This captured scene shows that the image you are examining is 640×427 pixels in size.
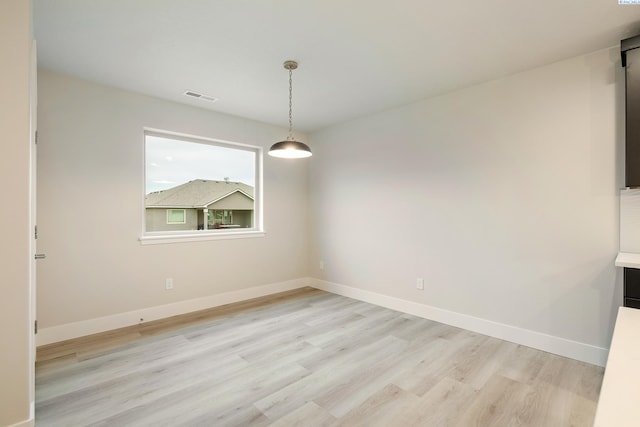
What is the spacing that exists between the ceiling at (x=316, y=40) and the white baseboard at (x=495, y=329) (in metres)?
2.54

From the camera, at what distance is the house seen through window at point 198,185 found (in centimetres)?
378

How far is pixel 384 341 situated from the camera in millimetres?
3021

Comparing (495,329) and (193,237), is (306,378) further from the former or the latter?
(193,237)

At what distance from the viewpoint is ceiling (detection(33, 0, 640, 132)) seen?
2045 millimetres

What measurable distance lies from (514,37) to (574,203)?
1.52 m

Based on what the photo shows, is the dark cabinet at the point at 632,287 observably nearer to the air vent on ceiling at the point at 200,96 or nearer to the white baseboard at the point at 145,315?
the white baseboard at the point at 145,315

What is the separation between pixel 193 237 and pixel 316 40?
9.18 feet

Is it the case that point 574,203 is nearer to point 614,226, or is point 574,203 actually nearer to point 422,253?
point 614,226

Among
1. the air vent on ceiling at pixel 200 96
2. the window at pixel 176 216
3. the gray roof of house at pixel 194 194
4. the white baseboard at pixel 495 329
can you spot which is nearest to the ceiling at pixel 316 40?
the air vent on ceiling at pixel 200 96

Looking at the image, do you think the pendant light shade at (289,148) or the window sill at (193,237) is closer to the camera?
the pendant light shade at (289,148)

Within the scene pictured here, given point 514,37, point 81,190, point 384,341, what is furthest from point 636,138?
point 81,190

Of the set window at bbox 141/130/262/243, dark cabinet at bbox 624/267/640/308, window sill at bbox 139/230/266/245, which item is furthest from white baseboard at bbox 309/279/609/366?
window at bbox 141/130/262/243

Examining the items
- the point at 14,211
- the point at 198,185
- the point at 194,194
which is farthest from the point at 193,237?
the point at 14,211

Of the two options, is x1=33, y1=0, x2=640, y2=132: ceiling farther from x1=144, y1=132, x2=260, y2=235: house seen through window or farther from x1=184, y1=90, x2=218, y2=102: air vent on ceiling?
x1=144, y1=132, x2=260, y2=235: house seen through window
